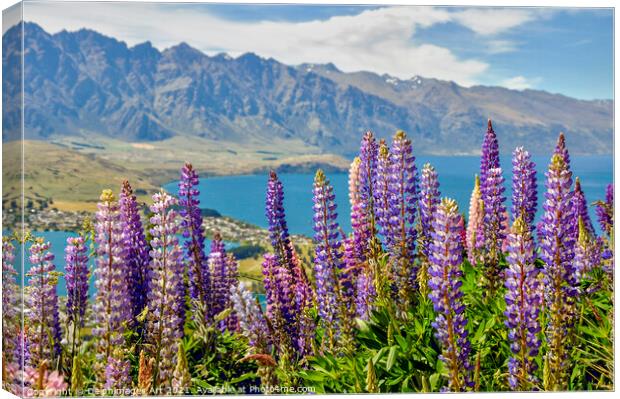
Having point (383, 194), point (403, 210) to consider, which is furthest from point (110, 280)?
point (403, 210)

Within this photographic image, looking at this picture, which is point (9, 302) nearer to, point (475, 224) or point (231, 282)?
point (231, 282)

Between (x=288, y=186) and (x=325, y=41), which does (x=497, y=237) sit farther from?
(x=325, y=41)

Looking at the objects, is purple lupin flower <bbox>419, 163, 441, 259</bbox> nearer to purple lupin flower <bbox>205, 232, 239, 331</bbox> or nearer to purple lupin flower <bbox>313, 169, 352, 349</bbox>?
purple lupin flower <bbox>313, 169, 352, 349</bbox>

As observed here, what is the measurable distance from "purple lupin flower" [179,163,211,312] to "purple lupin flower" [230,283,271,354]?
1.37 feet

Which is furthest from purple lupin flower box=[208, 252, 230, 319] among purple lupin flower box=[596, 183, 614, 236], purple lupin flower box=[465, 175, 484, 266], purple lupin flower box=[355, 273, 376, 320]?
purple lupin flower box=[596, 183, 614, 236]

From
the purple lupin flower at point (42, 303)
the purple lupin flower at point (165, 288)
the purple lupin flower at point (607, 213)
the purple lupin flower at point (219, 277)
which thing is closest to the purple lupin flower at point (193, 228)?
the purple lupin flower at point (219, 277)

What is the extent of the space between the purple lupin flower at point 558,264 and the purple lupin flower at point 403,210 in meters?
1.21

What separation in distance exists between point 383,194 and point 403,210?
27cm

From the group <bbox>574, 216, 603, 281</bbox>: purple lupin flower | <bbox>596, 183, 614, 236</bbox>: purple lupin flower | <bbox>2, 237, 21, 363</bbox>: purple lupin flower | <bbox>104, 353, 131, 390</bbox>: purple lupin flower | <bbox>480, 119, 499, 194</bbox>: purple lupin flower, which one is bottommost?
<bbox>104, 353, 131, 390</bbox>: purple lupin flower

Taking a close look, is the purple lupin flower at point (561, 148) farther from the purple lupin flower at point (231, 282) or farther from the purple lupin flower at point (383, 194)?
the purple lupin flower at point (231, 282)

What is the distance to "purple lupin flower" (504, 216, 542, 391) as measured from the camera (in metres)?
5.85

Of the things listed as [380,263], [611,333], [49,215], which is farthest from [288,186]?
[611,333]

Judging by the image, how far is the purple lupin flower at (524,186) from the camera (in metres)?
7.28

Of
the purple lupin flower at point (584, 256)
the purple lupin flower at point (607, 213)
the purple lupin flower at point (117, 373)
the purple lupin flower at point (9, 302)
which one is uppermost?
the purple lupin flower at point (607, 213)
